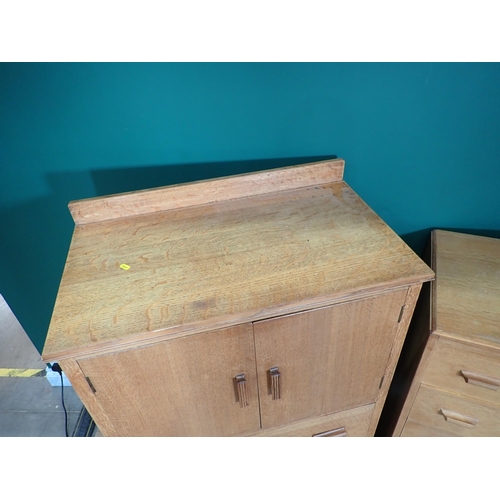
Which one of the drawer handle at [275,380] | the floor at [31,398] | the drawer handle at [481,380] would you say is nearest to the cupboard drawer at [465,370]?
the drawer handle at [481,380]

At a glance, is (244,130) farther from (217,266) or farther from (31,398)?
(31,398)

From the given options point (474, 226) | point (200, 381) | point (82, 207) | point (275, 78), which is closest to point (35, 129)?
point (82, 207)

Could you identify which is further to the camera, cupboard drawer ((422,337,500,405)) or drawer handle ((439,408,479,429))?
drawer handle ((439,408,479,429))

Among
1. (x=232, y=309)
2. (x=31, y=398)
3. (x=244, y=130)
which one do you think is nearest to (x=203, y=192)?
(x=244, y=130)

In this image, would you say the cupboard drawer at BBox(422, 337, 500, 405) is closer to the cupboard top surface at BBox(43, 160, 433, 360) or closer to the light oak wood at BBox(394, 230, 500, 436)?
the light oak wood at BBox(394, 230, 500, 436)

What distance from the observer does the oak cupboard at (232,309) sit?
0.62 m

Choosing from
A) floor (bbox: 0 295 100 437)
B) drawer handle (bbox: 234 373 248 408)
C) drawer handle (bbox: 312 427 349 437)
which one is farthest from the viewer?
floor (bbox: 0 295 100 437)

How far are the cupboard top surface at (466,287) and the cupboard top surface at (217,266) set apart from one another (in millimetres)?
283

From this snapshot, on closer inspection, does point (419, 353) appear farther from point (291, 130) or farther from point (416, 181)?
point (291, 130)

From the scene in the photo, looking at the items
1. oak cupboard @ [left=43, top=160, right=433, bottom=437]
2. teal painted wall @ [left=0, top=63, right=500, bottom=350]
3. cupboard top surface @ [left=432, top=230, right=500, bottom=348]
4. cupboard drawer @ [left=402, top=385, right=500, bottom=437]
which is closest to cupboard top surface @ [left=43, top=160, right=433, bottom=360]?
oak cupboard @ [left=43, top=160, right=433, bottom=437]

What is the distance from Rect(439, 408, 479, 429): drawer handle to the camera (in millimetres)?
965

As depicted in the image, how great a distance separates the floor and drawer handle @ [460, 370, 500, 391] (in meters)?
1.40

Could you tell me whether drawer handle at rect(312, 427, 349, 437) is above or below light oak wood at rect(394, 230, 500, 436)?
below

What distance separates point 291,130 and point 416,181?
17.3 inches
